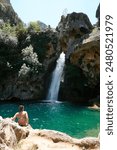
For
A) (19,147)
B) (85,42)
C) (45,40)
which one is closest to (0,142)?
(19,147)

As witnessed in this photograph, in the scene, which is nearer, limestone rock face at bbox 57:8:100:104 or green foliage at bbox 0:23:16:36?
limestone rock face at bbox 57:8:100:104

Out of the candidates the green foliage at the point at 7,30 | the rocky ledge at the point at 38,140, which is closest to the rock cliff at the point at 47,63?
the green foliage at the point at 7,30

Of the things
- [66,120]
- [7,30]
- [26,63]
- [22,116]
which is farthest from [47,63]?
[22,116]

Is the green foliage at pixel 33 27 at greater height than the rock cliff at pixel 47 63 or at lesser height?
greater

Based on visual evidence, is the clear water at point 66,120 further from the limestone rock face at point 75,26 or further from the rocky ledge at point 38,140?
the limestone rock face at point 75,26

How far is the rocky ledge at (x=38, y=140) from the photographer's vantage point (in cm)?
928

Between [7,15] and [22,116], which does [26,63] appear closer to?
[22,116]

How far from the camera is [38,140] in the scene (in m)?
10.9

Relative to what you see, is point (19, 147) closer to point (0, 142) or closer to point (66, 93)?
point (0, 142)

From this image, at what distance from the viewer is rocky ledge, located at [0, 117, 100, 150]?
928cm

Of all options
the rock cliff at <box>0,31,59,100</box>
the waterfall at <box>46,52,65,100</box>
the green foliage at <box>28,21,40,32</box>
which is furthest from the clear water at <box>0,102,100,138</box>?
the green foliage at <box>28,21,40,32</box>

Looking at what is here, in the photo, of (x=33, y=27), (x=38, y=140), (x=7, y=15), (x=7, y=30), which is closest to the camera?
(x=38, y=140)

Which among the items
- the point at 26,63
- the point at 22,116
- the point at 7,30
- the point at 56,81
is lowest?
the point at 22,116

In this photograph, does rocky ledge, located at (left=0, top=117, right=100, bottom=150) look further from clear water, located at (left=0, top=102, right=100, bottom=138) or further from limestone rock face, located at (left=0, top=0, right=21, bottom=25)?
limestone rock face, located at (left=0, top=0, right=21, bottom=25)
